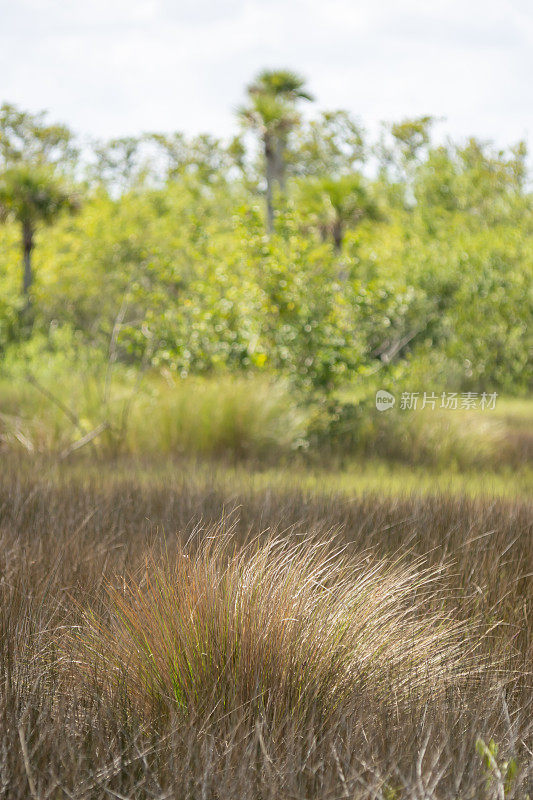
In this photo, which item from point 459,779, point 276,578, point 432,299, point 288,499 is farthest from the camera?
point 432,299

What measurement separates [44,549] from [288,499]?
1470mm

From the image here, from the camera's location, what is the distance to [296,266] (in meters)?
8.49

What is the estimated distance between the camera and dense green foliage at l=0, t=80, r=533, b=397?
28.0 ft

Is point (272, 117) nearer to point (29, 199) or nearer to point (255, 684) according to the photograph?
point (29, 199)

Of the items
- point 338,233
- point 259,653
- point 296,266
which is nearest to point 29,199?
point 338,233

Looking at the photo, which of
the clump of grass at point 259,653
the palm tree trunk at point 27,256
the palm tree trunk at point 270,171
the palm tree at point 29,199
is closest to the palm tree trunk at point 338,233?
the palm tree trunk at point 270,171

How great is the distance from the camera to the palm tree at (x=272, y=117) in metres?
16.2

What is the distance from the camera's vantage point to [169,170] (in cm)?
3297

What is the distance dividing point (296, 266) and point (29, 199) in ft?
36.4

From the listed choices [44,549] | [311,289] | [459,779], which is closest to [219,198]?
[311,289]

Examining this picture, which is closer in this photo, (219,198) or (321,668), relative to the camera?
(321,668)

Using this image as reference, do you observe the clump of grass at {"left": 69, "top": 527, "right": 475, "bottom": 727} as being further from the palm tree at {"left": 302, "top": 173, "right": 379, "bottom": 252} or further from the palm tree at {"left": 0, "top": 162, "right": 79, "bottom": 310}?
the palm tree at {"left": 0, "top": 162, "right": 79, "bottom": 310}

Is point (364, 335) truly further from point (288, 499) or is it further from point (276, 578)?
point (276, 578)

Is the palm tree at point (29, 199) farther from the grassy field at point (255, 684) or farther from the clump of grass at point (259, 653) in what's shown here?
the clump of grass at point (259, 653)
